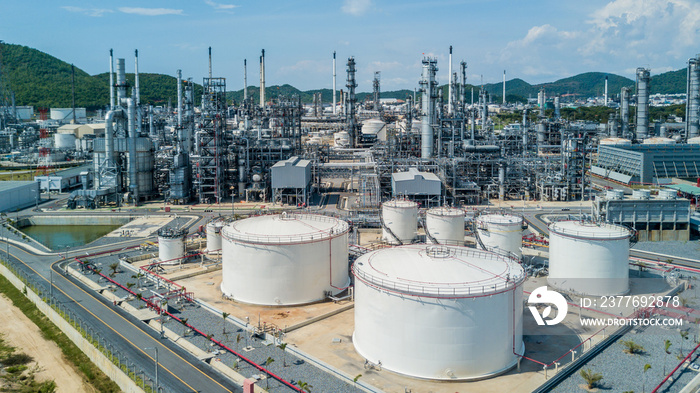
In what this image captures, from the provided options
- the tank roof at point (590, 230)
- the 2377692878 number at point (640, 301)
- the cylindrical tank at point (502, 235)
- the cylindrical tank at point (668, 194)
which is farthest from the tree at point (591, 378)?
the cylindrical tank at point (668, 194)

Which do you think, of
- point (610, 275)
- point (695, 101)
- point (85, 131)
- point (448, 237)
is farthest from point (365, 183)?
point (85, 131)

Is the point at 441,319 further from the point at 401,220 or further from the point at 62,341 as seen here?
the point at 401,220

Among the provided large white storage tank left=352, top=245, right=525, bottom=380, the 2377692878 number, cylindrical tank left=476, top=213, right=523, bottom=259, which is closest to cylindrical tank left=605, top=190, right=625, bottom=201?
cylindrical tank left=476, top=213, right=523, bottom=259

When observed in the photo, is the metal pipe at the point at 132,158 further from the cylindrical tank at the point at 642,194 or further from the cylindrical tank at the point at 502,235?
the cylindrical tank at the point at 642,194

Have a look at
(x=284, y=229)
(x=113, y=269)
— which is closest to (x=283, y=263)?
(x=284, y=229)

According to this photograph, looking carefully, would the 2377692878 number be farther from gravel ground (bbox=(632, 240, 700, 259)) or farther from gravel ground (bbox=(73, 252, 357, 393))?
gravel ground (bbox=(73, 252, 357, 393))
